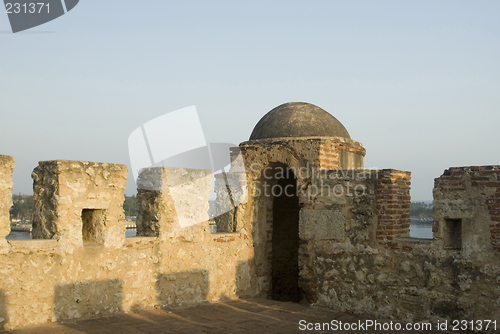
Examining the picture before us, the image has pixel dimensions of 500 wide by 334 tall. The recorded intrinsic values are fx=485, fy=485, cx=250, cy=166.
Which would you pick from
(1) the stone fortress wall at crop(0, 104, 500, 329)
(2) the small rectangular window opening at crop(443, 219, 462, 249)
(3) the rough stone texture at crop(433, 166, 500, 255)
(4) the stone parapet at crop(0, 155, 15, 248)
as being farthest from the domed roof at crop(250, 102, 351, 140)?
(4) the stone parapet at crop(0, 155, 15, 248)

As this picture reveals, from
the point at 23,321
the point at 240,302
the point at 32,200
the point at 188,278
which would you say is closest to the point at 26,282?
the point at 23,321

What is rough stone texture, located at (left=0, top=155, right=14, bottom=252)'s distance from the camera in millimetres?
5012

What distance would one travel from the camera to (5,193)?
16.8ft

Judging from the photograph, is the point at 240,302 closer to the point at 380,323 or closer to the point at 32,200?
the point at 380,323

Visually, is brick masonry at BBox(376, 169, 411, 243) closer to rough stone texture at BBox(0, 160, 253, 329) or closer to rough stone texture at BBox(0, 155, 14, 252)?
rough stone texture at BBox(0, 160, 253, 329)

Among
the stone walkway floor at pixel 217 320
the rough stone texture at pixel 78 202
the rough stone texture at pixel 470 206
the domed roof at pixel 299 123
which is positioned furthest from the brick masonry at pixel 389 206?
the rough stone texture at pixel 78 202

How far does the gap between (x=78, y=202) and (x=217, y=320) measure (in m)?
2.22

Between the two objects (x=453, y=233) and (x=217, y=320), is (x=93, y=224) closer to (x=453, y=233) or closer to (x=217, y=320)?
(x=217, y=320)

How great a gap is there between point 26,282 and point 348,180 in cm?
420

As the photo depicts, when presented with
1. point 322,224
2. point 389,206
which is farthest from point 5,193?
point 389,206

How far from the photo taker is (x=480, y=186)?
5586 mm

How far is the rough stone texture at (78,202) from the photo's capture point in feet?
18.0

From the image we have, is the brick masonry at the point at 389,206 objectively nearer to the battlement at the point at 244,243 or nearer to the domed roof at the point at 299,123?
the battlement at the point at 244,243

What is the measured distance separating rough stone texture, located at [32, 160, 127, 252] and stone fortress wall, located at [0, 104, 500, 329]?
0.01 meters
